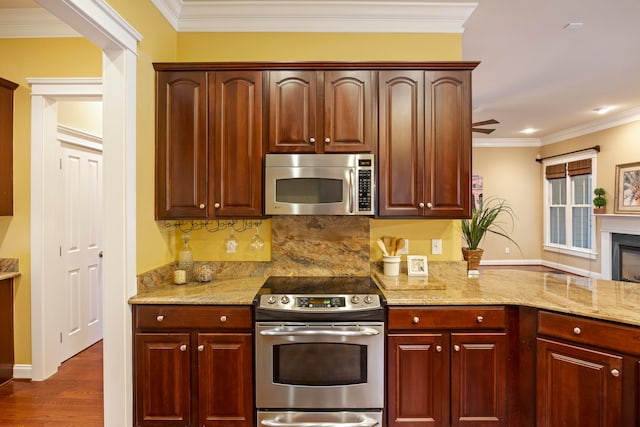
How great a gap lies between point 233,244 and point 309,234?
0.63 m

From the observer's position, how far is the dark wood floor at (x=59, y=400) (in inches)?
95.0

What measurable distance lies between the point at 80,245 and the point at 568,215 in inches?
336

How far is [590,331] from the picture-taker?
1819mm

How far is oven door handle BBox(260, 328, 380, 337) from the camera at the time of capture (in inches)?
80.7

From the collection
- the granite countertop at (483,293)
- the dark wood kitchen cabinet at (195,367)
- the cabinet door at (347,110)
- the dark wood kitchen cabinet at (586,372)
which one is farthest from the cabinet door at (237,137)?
the dark wood kitchen cabinet at (586,372)

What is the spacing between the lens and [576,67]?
379 cm

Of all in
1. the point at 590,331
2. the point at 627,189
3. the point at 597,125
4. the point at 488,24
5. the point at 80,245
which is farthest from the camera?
the point at 597,125

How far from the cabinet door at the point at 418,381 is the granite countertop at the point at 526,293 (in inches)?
10.5

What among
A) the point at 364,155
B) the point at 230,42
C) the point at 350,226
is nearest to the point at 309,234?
the point at 350,226

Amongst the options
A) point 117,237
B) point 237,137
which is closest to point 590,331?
point 237,137

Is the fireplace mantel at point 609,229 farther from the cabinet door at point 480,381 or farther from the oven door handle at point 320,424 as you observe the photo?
the oven door handle at point 320,424

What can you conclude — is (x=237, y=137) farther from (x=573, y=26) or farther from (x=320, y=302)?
(x=573, y=26)

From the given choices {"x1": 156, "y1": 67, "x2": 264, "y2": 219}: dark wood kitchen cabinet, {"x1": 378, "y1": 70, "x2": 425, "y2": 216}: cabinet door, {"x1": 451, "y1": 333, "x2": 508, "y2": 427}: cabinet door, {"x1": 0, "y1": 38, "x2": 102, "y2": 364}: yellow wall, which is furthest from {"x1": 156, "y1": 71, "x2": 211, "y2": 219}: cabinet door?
{"x1": 451, "y1": 333, "x2": 508, "y2": 427}: cabinet door

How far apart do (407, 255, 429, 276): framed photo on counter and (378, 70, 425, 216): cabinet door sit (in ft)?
1.33
